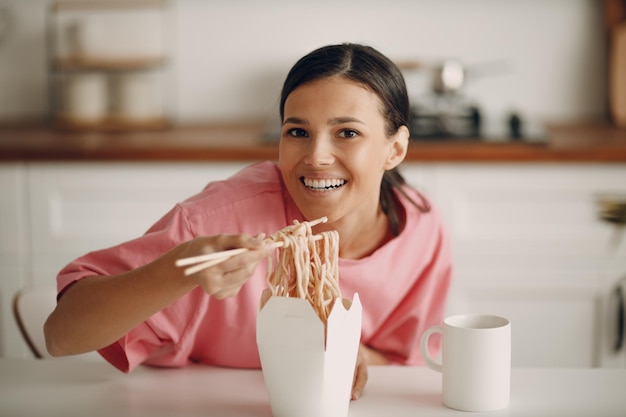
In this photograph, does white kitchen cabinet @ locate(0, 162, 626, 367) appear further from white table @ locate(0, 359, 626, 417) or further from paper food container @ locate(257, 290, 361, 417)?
paper food container @ locate(257, 290, 361, 417)

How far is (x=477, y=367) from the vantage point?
1103mm

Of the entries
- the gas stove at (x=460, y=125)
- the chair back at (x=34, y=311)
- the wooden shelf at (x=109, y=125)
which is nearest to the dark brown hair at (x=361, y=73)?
the chair back at (x=34, y=311)

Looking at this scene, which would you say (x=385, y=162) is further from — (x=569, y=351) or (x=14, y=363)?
(x=569, y=351)

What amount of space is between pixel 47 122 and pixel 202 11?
25.5 inches

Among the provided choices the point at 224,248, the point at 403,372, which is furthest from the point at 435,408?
the point at 224,248

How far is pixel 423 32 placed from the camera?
2.97 meters

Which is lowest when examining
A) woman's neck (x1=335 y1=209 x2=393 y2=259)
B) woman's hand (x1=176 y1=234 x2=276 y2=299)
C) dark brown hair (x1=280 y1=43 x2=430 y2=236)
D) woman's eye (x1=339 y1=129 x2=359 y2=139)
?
woman's neck (x1=335 y1=209 x2=393 y2=259)

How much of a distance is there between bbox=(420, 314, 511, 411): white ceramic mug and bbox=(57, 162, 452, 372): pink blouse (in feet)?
1.12

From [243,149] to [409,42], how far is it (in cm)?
88

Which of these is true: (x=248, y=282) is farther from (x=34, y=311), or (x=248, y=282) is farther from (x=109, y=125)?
(x=109, y=125)

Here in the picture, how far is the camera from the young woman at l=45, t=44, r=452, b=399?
121 centimetres

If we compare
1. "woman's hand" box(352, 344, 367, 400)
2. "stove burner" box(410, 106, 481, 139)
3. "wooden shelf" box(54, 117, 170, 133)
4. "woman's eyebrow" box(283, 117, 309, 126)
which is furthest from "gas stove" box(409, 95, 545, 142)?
"woman's hand" box(352, 344, 367, 400)

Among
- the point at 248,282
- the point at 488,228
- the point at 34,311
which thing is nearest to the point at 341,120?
the point at 248,282

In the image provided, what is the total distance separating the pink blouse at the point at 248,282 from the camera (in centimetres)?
131
